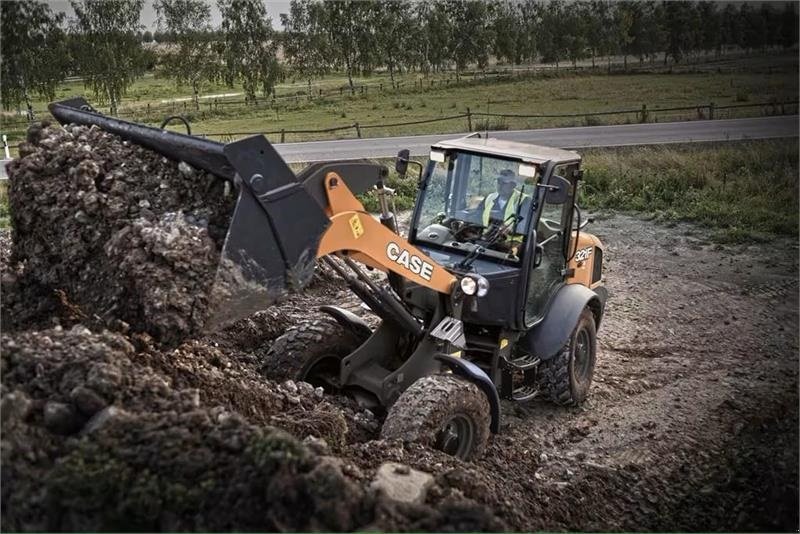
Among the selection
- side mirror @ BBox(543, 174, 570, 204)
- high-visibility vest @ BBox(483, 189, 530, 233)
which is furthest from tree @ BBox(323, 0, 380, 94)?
side mirror @ BBox(543, 174, 570, 204)

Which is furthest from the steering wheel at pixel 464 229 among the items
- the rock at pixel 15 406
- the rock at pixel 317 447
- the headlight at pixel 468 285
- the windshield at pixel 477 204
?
the rock at pixel 15 406

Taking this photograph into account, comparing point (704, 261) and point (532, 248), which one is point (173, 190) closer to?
point (532, 248)

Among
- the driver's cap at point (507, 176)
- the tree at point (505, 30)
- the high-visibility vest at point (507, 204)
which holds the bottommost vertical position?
the high-visibility vest at point (507, 204)

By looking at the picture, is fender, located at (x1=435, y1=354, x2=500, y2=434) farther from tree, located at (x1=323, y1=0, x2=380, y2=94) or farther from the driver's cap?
tree, located at (x1=323, y1=0, x2=380, y2=94)

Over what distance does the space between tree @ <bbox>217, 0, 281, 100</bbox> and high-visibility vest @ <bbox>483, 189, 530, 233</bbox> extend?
33.9m

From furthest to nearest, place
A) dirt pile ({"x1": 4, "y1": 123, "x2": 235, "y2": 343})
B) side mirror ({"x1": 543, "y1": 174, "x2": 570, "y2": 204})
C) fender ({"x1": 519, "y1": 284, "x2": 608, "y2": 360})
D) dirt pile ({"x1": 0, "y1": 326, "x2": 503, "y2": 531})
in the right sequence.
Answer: fender ({"x1": 519, "y1": 284, "x2": 608, "y2": 360}), side mirror ({"x1": 543, "y1": 174, "x2": 570, "y2": 204}), dirt pile ({"x1": 4, "y1": 123, "x2": 235, "y2": 343}), dirt pile ({"x1": 0, "y1": 326, "x2": 503, "y2": 531})

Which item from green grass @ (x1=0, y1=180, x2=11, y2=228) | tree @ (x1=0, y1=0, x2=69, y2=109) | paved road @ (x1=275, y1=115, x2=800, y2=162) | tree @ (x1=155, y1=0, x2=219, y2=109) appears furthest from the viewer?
tree @ (x1=155, y1=0, x2=219, y2=109)

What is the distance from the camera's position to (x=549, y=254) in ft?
23.0

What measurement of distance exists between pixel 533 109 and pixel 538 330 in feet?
99.4

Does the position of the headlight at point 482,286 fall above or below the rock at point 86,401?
below

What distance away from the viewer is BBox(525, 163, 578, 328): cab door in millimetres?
6750

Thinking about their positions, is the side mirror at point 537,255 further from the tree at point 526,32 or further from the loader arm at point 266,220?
the tree at point 526,32

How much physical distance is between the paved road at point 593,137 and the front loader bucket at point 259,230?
59.1 ft

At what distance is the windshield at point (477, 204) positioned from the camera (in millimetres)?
6613
